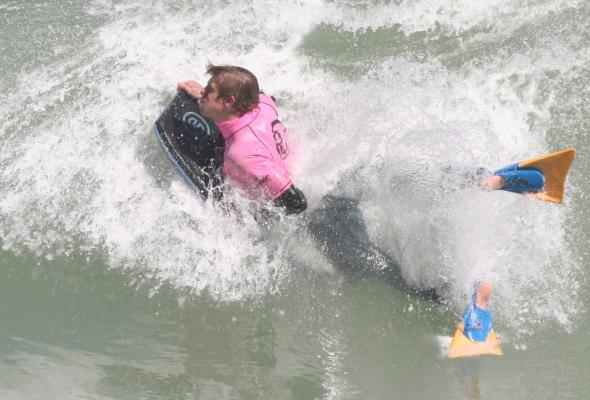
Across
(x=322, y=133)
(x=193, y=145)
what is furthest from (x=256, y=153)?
(x=322, y=133)

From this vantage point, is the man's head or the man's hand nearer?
the man's head

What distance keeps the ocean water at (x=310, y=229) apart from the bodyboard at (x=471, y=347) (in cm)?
8

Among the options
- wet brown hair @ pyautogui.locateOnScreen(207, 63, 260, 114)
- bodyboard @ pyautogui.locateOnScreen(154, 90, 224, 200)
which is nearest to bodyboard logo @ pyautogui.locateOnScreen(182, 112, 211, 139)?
bodyboard @ pyautogui.locateOnScreen(154, 90, 224, 200)

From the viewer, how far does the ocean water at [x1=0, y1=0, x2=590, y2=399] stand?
393 centimetres

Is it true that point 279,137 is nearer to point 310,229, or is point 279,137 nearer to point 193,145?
point 193,145

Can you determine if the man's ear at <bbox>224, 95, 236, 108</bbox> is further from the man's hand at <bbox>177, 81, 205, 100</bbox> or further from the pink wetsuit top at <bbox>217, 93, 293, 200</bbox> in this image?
the man's hand at <bbox>177, 81, 205, 100</bbox>

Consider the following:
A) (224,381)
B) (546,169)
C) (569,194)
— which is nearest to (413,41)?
(569,194)

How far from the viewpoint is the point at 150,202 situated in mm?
4750

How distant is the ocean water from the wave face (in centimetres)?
2

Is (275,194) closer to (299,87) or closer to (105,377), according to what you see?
(105,377)

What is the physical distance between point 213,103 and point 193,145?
1.88ft

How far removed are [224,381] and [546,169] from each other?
227 centimetres

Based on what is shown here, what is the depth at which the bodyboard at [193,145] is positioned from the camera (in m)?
4.31

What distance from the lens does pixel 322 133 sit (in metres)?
5.10
